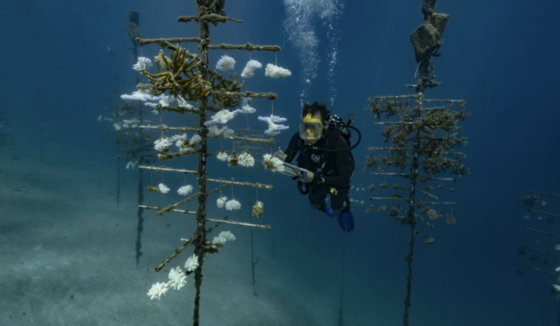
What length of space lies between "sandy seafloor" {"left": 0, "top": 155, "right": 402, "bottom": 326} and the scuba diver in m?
10.2

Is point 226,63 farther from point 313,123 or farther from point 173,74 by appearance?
point 313,123

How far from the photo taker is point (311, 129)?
6602mm

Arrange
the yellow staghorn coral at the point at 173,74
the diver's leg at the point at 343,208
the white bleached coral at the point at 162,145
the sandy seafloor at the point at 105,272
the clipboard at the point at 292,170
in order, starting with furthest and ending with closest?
1. the sandy seafloor at the point at 105,272
2. the diver's leg at the point at 343,208
3. the clipboard at the point at 292,170
4. the white bleached coral at the point at 162,145
5. the yellow staghorn coral at the point at 173,74

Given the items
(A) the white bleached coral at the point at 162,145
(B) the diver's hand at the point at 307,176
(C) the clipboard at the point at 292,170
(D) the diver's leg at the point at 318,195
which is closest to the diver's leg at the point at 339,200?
(D) the diver's leg at the point at 318,195

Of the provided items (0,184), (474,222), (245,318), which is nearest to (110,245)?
(245,318)

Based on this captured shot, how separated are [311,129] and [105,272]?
1400 cm

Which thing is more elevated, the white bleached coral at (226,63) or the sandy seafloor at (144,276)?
the white bleached coral at (226,63)

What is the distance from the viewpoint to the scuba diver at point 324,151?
652 centimetres

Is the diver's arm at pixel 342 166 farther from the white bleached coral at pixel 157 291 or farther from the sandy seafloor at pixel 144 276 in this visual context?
the sandy seafloor at pixel 144 276

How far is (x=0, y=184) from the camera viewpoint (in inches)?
842

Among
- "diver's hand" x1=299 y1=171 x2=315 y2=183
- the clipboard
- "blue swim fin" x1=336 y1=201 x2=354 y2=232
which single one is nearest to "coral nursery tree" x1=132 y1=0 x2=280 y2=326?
the clipboard

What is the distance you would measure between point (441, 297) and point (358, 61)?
8827 centimetres

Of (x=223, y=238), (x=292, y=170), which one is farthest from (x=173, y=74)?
(x=223, y=238)

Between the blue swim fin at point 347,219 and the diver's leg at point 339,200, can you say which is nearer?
the diver's leg at point 339,200
